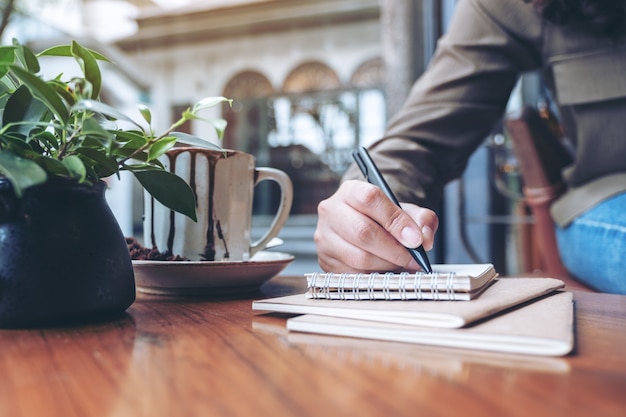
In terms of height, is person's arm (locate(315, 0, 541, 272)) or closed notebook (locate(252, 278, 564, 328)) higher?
person's arm (locate(315, 0, 541, 272))

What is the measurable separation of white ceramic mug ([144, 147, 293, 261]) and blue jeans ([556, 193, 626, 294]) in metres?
0.52

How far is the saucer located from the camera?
492 mm

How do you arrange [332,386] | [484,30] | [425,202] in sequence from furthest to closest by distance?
1. [484,30]
2. [425,202]
3. [332,386]

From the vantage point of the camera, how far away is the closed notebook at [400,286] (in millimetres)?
369

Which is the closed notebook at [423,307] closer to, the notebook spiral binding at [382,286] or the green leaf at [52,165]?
the notebook spiral binding at [382,286]

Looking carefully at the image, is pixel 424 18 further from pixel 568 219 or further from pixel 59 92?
pixel 59 92

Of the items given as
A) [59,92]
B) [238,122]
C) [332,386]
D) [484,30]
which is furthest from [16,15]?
[332,386]

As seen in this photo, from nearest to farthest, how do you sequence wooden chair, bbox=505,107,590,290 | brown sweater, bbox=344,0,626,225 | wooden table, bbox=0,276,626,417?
wooden table, bbox=0,276,626,417 → brown sweater, bbox=344,0,626,225 → wooden chair, bbox=505,107,590,290

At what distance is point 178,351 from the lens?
312mm

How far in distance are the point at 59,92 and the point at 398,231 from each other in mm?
276

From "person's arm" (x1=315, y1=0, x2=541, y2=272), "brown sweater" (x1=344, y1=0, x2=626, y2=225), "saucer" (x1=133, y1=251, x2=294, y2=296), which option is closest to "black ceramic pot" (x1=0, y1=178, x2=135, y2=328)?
"saucer" (x1=133, y1=251, x2=294, y2=296)

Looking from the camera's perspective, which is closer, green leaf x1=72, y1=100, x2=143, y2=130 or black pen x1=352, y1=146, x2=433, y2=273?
green leaf x1=72, y1=100, x2=143, y2=130

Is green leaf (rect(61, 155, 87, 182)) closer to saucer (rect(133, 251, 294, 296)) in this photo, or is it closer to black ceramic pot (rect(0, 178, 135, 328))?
black ceramic pot (rect(0, 178, 135, 328))

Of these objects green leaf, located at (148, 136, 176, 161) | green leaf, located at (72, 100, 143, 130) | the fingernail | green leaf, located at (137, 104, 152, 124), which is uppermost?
green leaf, located at (137, 104, 152, 124)
